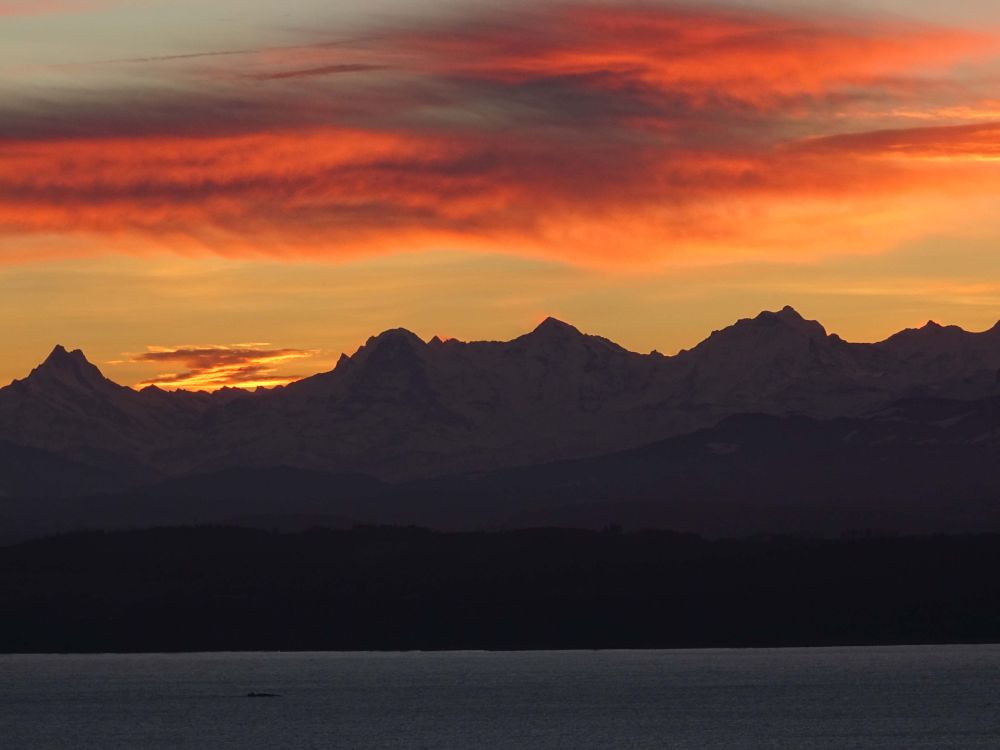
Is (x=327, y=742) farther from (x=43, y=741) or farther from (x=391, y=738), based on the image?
(x=43, y=741)

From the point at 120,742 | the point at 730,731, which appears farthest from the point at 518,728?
the point at 120,742

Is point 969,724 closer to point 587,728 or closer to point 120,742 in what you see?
point 587,728

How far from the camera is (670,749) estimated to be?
167625 mm

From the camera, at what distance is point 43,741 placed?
185 meters

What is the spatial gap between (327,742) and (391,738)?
9470 millimetres

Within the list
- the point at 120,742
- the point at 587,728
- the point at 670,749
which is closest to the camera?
the point at 670,749

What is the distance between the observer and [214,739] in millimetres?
185125

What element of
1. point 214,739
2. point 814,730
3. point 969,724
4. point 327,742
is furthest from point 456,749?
point 969,724

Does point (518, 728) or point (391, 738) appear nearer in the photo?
point (391, 738)

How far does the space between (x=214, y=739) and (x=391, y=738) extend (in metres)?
17.8

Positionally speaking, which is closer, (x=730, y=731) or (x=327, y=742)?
(x=327, y=742)

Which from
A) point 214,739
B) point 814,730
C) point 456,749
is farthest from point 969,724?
point 214,739

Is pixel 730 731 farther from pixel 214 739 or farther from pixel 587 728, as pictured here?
pixel 214 739

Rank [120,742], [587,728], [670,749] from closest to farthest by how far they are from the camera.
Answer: [670,749], [120,742], [587,728]
